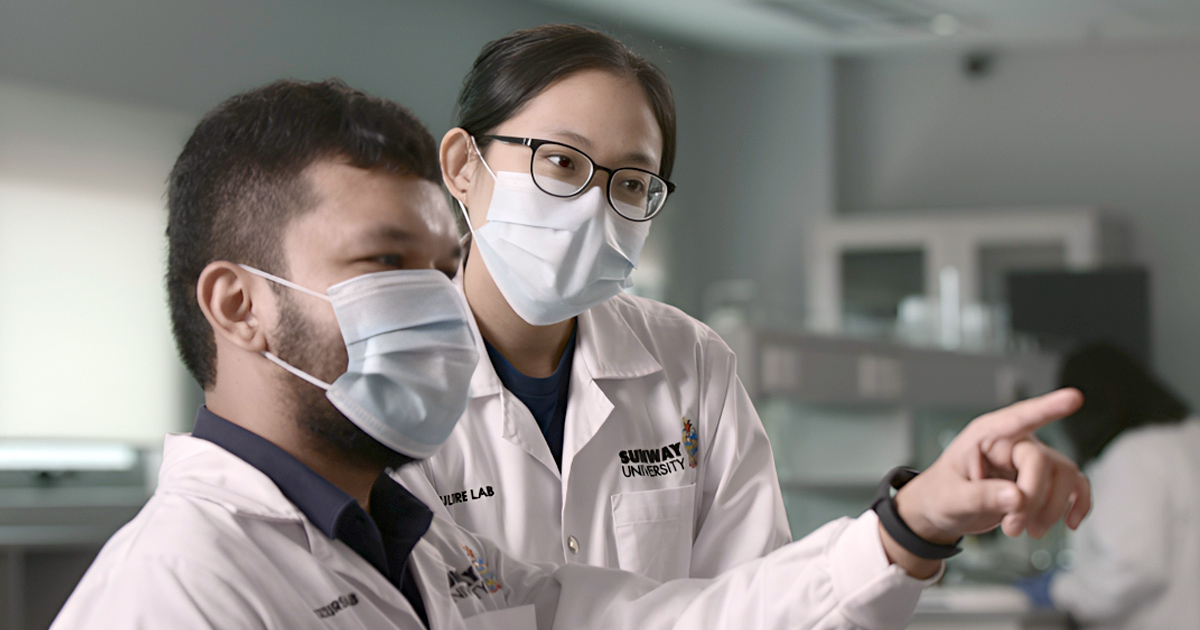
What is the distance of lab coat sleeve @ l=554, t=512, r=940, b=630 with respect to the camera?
3.06ft

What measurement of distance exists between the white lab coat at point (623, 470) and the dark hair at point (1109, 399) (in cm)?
267

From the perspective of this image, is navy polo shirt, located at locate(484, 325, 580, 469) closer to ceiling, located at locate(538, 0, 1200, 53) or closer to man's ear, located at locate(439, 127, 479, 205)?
man's ear, located at locate(439, 127, 479, 205)

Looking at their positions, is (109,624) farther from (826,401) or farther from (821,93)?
(821,93)

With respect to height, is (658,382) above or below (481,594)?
above

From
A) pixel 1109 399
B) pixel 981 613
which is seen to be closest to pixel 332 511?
pixel 981 613

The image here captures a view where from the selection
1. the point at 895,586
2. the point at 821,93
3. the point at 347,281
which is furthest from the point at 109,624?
the point at 821,93

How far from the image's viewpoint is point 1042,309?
5016mm

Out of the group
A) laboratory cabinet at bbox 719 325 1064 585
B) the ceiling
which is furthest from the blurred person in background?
the ceiling

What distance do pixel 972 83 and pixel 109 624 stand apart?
6.21 meters

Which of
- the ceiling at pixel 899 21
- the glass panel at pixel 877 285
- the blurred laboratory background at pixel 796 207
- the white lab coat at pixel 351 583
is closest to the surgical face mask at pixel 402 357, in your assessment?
the white lab coat at pixel 351 583

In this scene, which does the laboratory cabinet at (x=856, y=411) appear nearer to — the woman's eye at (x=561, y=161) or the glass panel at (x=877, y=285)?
the glass panel at (x=877, y=285)

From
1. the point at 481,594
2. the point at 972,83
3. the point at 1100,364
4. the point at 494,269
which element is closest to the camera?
the point at 481,594

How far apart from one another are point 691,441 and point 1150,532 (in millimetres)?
2664

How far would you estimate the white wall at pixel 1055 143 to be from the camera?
19.1 feet
